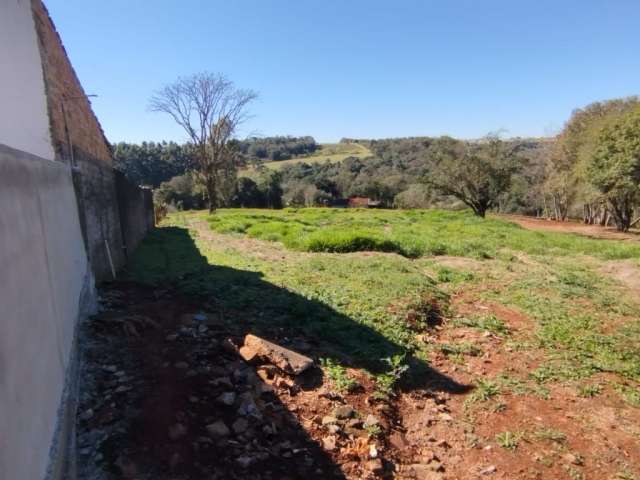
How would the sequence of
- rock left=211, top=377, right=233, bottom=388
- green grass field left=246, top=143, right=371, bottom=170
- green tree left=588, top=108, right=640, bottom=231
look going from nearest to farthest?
1. rock left=211, top=377, right=233, bottom=388
2. green tree left=588, top=108, right=640, bottom=231
3. green grass field left=246, top=143, right=371, bottom=170

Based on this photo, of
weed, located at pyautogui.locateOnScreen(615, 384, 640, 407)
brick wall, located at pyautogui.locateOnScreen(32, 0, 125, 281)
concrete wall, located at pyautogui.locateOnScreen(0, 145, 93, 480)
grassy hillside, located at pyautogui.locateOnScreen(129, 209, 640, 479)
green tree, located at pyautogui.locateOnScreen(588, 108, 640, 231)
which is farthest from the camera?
green tree, located at pyautogui.locateOnScreen(588, 108, 640, 231)

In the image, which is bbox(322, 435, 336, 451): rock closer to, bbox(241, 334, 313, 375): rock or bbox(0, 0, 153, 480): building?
bbox(241, 334, 313, 375): rock

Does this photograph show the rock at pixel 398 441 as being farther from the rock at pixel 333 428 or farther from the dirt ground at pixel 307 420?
the rock at pixel 333 428

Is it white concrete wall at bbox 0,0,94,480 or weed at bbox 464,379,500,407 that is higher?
white concrete wall at bbox 0,0,94,480

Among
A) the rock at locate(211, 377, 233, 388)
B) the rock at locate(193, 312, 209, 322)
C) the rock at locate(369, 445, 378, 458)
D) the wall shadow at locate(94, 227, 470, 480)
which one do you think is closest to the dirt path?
the wall shadow at locate(94, 227, 470, 480)

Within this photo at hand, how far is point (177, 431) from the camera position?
2.63 metres

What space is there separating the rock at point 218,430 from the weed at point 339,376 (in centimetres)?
114

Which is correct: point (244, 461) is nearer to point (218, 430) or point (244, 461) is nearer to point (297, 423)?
point (218, 430)

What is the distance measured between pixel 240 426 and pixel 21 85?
4471mm

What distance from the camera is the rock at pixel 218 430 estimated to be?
2.71m

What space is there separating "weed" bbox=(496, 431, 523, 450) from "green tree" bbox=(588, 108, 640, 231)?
15096 mm

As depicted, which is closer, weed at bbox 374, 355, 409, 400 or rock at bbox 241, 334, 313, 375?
weed at bbox 374, 355, 409, 400

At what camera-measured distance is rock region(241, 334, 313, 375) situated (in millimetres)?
3678

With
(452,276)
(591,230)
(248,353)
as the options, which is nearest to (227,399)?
(248,353)
